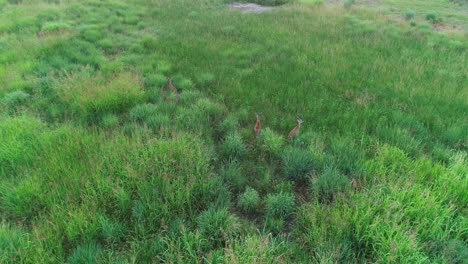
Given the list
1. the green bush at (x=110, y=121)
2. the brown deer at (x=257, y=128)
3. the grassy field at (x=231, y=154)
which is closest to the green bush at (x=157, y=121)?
the grassy field at (x=231, y=154)

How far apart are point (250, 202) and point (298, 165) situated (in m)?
1.06

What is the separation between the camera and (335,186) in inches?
177

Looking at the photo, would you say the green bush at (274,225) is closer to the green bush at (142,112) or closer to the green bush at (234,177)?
the green bush at (234,177)

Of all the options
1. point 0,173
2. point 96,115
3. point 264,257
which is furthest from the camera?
point 96,115

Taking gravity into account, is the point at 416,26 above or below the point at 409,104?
above

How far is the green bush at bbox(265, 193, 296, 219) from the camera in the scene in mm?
4266

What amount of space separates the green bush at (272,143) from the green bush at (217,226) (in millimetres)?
1786

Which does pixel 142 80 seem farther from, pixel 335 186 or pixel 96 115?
pixel 335 186

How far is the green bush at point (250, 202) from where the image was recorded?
14.4ft

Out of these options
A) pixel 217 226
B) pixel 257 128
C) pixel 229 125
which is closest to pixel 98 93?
pixel 229 125

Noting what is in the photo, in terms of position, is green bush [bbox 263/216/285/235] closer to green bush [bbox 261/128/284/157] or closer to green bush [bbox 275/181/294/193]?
green bush [bbox 275/181/294/193]

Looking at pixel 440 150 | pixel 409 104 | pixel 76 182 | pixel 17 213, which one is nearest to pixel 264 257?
pixel 76 182

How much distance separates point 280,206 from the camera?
429 centimetres

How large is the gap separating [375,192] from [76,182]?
12.9 feet
